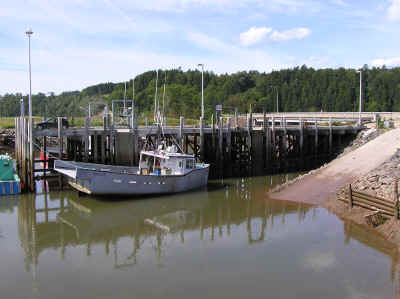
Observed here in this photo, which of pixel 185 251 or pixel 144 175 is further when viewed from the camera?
pixel 144 175

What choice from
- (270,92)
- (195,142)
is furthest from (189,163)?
(270,92)

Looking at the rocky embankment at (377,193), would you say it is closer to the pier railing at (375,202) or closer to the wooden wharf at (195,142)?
the pier railing at (375,202)

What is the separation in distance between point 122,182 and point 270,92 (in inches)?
2722

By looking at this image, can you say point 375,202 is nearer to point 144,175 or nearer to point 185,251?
point 185,251

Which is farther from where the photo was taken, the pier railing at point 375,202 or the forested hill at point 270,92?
the forested hill at point 270,92

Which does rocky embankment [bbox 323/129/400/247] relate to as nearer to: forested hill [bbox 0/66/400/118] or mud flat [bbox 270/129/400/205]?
mud flat [bbox 270/129/400/205]

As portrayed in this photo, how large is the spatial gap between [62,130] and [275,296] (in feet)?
55.4

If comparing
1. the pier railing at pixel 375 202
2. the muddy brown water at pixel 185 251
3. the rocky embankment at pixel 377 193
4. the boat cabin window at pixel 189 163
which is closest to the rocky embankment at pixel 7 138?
the muddy brown water at pixel 185 251

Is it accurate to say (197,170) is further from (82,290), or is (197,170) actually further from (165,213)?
(82,290)

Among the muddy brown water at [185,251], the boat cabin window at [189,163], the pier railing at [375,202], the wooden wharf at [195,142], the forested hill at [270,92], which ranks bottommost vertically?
the muddy brown water at [185,251]

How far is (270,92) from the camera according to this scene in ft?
290

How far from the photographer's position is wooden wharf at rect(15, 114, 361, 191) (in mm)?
24859

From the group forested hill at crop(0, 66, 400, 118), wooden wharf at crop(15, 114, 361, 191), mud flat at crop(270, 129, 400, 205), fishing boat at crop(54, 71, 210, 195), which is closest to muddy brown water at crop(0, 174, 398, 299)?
fishing boat at crop(54, 71, 210, 195)

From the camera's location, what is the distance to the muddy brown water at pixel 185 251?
41.2ft
